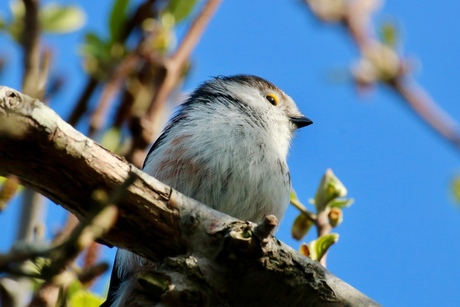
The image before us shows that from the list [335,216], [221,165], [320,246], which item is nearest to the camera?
[320,246]

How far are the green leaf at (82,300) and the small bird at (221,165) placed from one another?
281 millimetres

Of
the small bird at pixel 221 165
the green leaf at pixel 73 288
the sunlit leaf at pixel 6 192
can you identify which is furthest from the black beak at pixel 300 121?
the sunlit leaf at pixel 6 192

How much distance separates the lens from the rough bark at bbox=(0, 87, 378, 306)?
10.0ft

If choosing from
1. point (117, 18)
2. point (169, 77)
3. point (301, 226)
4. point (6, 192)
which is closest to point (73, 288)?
point (6, 192)

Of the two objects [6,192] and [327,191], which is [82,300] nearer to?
[6,192]

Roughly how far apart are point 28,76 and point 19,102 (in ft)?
2.33

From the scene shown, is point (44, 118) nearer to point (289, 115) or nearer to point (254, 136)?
point (254, 136)

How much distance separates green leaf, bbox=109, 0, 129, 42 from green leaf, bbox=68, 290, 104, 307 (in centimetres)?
165

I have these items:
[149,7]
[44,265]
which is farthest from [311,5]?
[149,7]

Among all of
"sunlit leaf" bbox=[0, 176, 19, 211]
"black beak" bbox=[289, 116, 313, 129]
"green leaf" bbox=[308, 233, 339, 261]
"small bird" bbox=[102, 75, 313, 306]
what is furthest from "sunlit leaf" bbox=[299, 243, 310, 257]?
"black beak" bbox=[289, 116, 313, 129]

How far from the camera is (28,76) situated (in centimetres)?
357

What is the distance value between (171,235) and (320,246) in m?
0.78

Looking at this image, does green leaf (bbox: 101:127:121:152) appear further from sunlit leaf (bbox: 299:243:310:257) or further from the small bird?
sunlit leaf (bbox: 299:243:310:257)

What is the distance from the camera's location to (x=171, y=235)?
3.33m
